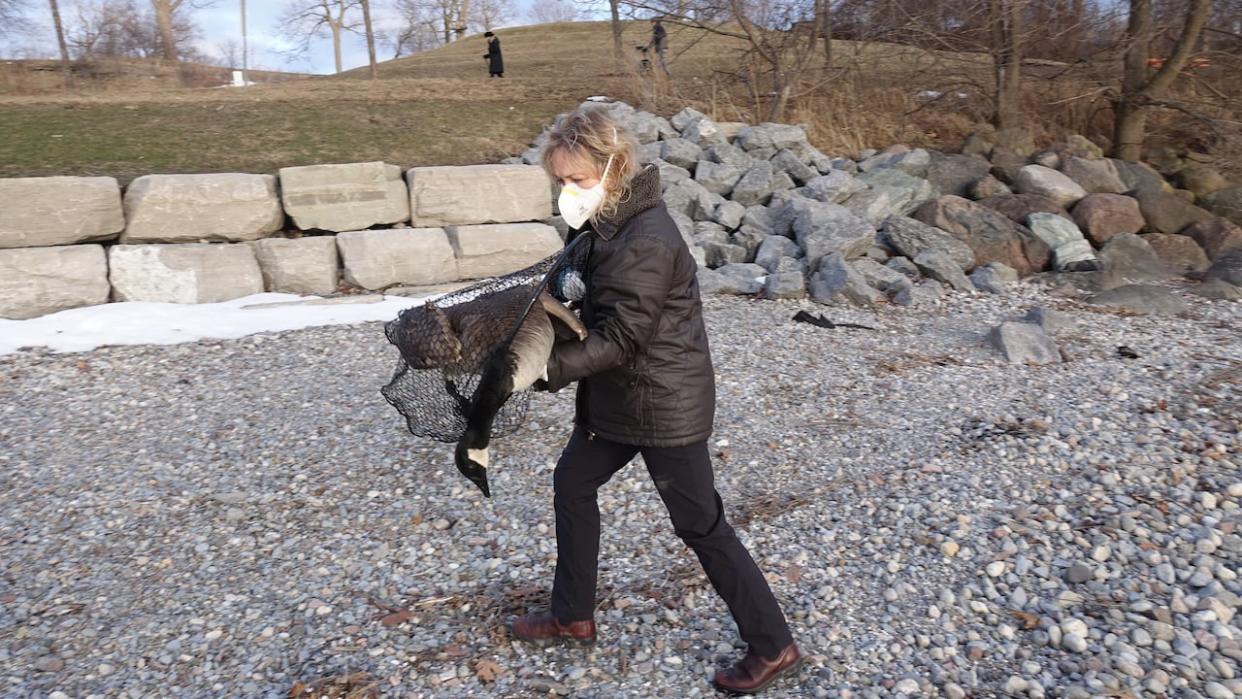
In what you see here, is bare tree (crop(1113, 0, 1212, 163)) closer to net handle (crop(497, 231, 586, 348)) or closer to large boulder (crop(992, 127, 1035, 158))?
large boulder (crop(992, 127, 1035, 158))

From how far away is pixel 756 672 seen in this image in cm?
339

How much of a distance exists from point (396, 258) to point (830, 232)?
196 inches

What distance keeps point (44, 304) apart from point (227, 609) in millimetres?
6126

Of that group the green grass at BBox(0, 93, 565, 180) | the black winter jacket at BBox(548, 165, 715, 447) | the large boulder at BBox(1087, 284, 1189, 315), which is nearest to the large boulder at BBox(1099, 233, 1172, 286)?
the large boulder at BBox(1087, 284, 1189, 315)

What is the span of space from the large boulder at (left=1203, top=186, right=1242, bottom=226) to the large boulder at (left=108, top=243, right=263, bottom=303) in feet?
42.6

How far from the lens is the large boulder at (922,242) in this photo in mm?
11359

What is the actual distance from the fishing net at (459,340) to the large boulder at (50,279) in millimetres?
6895

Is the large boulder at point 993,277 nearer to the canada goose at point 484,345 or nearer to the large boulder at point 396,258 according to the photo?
the large boulder at point 396,258

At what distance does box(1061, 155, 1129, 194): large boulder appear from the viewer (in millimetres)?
13617

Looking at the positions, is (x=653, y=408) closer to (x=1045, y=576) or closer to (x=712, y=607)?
(x=712, y=607)

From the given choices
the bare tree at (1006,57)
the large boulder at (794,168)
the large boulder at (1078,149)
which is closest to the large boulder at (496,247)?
the large boulder at (794,168)

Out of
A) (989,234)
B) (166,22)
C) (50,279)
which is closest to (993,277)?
(989,234)

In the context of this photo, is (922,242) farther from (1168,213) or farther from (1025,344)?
(1168,213)

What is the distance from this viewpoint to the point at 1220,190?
13.8 metres
